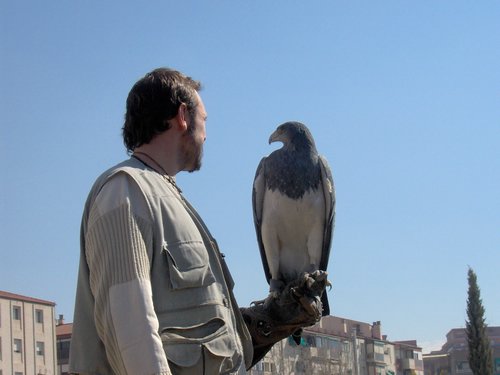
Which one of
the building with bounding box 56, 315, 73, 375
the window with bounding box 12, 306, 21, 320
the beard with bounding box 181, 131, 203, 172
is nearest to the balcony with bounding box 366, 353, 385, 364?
the building with bounding box 56, 315, 73, 375

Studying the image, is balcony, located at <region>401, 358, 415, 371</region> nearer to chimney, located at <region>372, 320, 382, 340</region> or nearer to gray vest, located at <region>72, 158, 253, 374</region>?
chimney, located at <region>372, 320, 382, 340</region>

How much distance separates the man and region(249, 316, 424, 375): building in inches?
1730

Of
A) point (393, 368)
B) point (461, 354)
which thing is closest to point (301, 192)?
point (393, 368)

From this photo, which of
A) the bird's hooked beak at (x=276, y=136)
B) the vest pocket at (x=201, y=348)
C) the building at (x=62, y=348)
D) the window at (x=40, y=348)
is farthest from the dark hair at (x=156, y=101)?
the building at (x=62, y=348)

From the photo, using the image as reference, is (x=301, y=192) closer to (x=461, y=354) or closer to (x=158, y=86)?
(x=158, y=86)

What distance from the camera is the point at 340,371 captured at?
50000 mm

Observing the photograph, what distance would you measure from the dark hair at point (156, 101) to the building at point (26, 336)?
5228cm

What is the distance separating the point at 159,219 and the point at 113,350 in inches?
18.7

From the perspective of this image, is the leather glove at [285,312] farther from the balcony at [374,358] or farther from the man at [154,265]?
the balcony at [374,358]

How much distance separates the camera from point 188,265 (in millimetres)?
3305

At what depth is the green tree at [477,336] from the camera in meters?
52.5

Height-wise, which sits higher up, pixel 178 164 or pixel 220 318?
pixel 178 164

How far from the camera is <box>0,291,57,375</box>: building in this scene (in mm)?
54375

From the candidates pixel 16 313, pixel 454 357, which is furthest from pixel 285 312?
pixel 454 357
